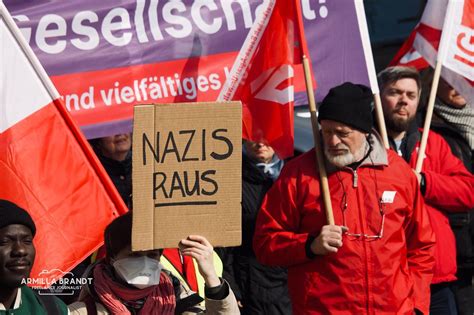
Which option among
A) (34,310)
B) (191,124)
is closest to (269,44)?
(191,124)

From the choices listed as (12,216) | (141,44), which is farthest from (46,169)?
(141,44)

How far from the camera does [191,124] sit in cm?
523

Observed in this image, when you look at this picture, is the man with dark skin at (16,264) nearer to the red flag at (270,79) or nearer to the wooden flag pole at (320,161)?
the wooden flag pole at (320,161)

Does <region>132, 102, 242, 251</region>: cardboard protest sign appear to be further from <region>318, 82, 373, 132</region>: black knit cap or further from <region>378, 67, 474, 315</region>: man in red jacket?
<region>378, 67, 474, 315</region>: man in red jacket

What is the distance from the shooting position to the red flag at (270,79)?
22.2ft

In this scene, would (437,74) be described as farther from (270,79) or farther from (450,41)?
(270,79)

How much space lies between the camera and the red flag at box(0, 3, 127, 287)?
5938mm

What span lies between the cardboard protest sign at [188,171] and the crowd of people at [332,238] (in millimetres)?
100

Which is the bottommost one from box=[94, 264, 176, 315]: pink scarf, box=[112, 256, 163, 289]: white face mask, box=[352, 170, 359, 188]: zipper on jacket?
box=[94, 264, 176, 315]: pink scarf

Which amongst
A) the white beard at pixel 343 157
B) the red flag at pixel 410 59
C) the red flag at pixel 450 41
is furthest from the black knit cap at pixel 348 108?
the red flag at pixel 410 59

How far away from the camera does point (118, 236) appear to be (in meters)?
5.38

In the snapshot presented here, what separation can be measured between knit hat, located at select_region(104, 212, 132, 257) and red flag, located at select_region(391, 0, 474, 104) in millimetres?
2908

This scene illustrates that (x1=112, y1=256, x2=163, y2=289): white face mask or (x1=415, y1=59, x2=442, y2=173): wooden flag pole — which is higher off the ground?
(x1=415, y1=59, x2=442, y2=173): wooden flag pole

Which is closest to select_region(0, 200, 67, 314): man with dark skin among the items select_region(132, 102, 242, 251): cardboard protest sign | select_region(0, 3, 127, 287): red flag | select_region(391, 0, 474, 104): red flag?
select_region(132, 102, 242, 251): cardboard protest sign
